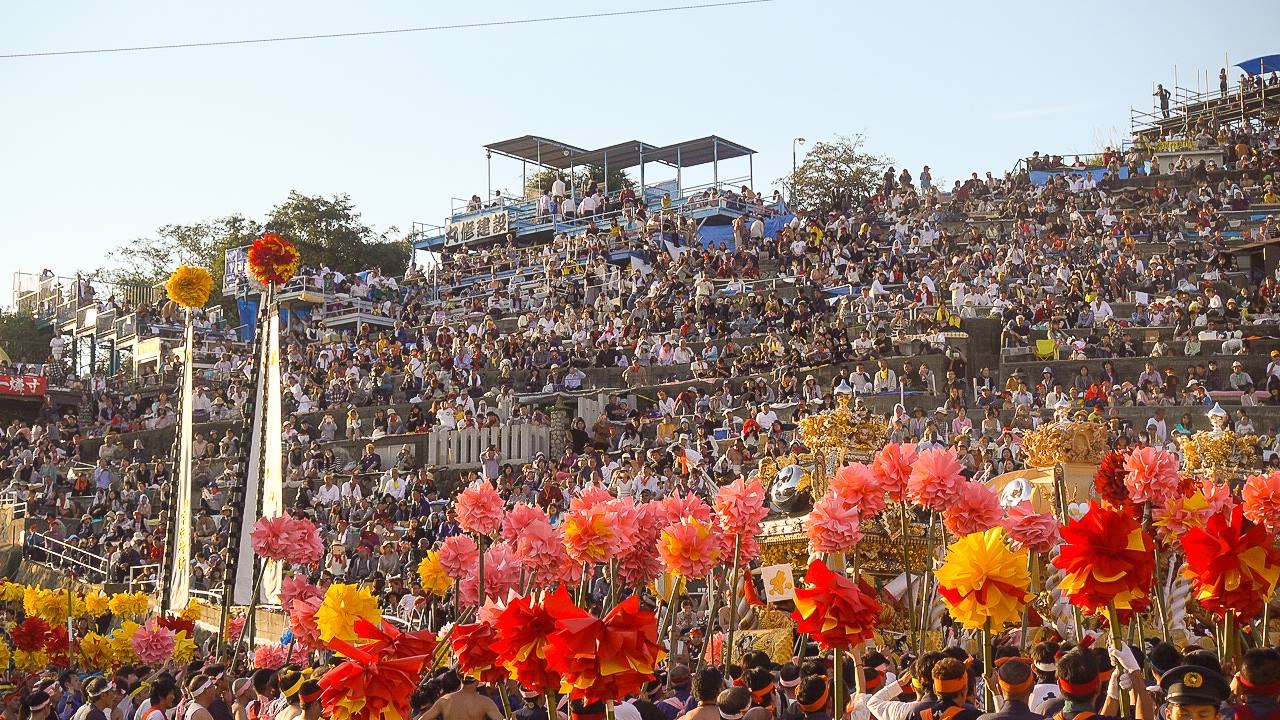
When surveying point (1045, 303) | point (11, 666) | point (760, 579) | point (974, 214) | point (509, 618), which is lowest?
point (11, 666)

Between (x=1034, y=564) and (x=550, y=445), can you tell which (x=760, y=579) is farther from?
(x=550, y=445)

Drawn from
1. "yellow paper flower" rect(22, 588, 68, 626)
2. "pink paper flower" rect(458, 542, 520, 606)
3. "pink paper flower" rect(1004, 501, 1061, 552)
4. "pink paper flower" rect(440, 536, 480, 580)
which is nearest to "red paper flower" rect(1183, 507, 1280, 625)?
"pink paper flower" rect(1004, 501, 1061, 552)

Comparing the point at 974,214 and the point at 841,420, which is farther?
the point at 974,214

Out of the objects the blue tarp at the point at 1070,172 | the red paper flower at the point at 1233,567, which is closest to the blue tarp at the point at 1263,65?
the blue tarp at the point at 1070,172

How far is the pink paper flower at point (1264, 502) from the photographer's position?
30.1ft

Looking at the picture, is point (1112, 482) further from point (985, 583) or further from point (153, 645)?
point (153, 645)

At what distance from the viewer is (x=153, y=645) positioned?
12.6 metres

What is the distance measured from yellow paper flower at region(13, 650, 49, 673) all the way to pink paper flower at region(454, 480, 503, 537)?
5023mm

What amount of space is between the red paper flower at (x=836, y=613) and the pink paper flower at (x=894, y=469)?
2.69 m

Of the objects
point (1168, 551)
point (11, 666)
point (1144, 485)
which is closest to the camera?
point (1144, 485)

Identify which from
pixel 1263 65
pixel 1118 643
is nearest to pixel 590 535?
pixel 1118 643

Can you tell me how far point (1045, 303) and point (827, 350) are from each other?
3.85 m

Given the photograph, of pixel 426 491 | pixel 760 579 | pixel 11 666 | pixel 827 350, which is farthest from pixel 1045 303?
pixel 11 666

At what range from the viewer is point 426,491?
22.1m
